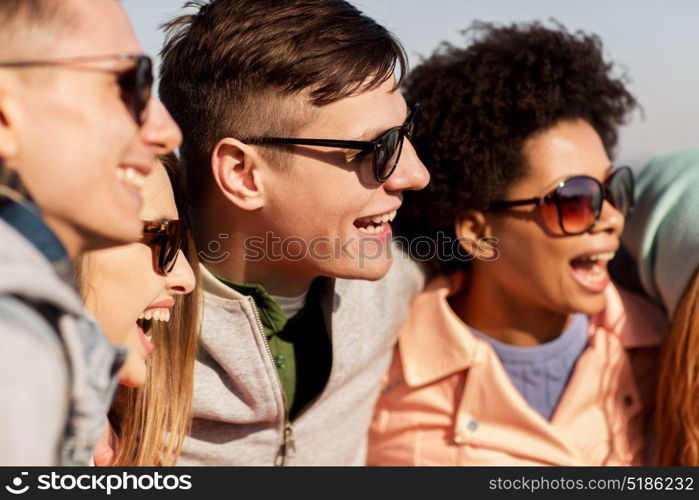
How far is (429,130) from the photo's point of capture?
349 cm

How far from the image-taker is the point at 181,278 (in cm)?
247

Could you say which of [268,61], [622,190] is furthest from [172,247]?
[622,190]

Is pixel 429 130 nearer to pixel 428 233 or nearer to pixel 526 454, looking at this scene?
pixel 428 233

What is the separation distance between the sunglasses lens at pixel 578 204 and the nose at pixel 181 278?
1.58 metres

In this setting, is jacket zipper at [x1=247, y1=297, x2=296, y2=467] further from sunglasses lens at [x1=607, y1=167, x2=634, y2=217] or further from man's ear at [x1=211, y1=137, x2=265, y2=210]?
sunglasses lens at [x1=607, y1=167, x2=634, y2=217]

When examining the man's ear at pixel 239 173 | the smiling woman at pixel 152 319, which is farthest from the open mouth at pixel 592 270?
the smiling woman at pixel 152 319

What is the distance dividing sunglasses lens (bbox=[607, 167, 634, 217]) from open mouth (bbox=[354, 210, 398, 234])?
109cm

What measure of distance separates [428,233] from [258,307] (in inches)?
41.8

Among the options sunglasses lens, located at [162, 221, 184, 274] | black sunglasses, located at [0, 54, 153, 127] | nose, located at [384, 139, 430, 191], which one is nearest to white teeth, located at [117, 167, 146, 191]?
black sunglasses, located at [0, 54, 153, 127]

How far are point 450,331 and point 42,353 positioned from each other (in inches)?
90.8
